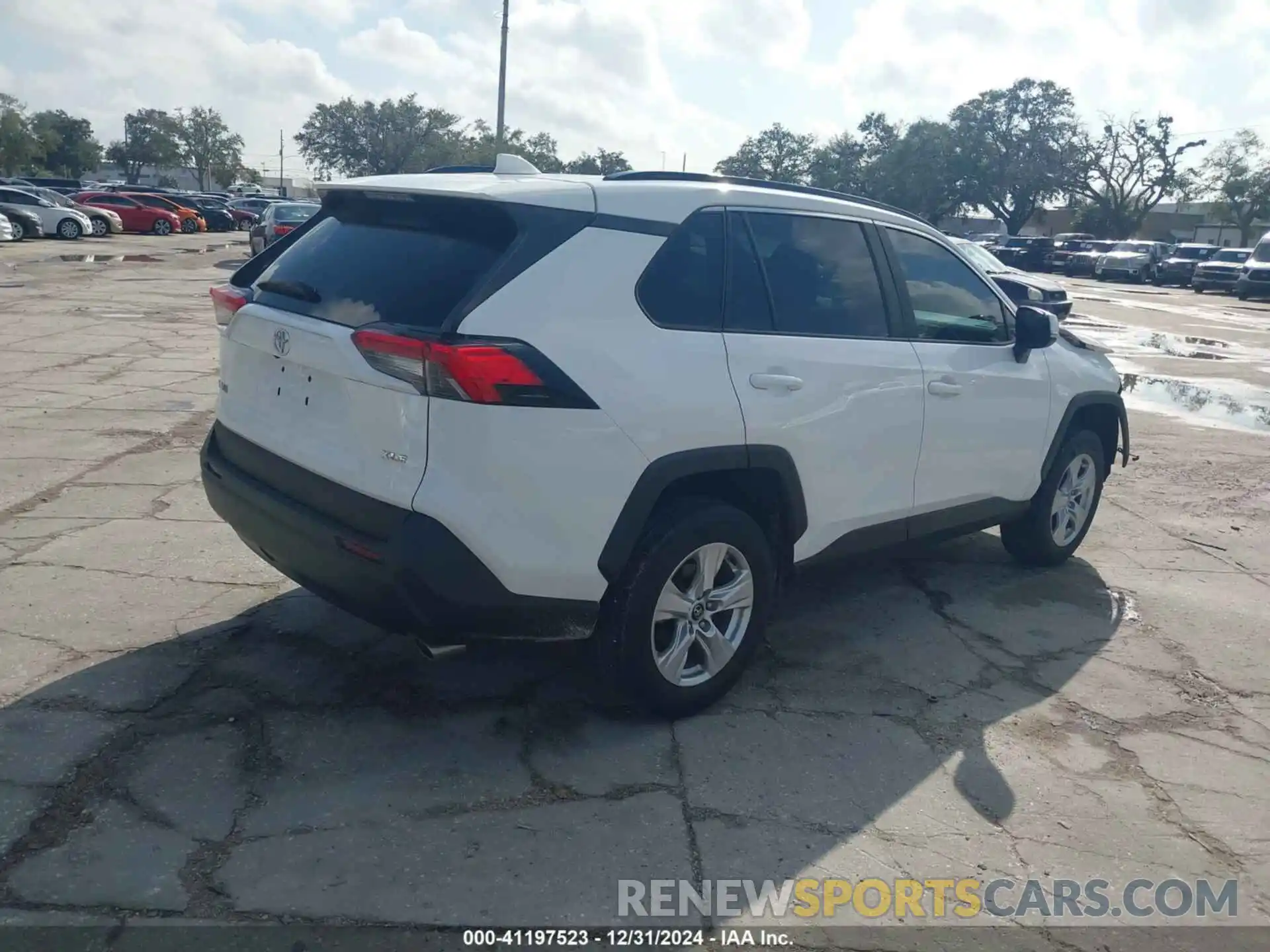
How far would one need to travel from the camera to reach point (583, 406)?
3.19 meters

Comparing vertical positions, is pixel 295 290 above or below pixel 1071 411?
above

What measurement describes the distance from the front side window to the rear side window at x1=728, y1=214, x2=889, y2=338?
10.5 inches

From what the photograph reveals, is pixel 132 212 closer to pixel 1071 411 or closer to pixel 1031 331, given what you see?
pixel 1071 411

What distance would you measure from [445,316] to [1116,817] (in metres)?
2.69

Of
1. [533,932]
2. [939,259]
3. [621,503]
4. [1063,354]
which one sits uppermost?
[939,259]

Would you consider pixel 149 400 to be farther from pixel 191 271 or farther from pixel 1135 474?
pixel 191 271

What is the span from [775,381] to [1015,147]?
266 feet

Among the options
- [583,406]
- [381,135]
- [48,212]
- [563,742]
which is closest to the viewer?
[583,406]

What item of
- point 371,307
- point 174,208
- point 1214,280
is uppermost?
point 174,208

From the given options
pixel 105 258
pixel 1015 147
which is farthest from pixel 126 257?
pixel 1015 147

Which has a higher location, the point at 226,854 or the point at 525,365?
the point at 525,365

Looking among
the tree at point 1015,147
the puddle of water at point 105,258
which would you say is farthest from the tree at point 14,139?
the tree at point 1015,147

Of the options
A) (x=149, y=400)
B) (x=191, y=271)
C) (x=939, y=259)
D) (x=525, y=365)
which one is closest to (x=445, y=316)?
(x=525, y=365)

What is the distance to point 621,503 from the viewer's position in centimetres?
333
